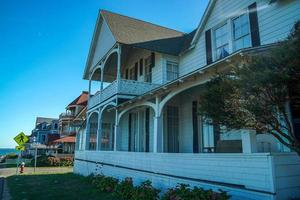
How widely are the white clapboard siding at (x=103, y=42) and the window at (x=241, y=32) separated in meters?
7.43

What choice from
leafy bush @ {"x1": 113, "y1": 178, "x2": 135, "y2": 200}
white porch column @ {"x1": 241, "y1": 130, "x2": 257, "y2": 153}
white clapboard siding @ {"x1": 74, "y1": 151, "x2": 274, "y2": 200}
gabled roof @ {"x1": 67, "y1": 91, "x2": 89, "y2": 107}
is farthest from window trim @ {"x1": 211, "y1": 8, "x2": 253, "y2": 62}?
gabled roof @ {"x1": 67, "y1": 91, "x2": 89, "y2": 107}

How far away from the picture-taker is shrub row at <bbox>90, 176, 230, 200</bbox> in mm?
5988

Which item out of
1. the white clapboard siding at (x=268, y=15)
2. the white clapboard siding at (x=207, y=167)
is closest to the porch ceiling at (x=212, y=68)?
the white clapboard siding at (x=207, y=167)

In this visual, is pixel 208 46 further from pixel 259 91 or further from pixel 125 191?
pixel 259 91

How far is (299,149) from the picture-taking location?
502 centimetres

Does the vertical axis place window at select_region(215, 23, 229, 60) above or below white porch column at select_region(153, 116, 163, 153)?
above

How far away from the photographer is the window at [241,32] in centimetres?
1021

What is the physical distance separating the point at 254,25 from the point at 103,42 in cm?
1121

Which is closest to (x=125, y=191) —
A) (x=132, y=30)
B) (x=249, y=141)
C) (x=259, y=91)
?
(x=249, y=141)

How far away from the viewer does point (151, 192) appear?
804 cm

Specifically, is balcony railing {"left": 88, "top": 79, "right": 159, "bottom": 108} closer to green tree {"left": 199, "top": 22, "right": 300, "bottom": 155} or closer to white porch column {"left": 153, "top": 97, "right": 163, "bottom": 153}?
white porch column {"left": 153, "top": 97, "right": 163, "bottom": 153}

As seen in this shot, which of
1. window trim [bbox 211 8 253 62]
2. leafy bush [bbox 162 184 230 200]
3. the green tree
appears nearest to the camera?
the green tree

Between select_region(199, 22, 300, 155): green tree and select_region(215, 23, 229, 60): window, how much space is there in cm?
600

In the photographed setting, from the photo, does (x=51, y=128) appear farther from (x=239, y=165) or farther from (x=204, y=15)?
(x=239, y=165)
